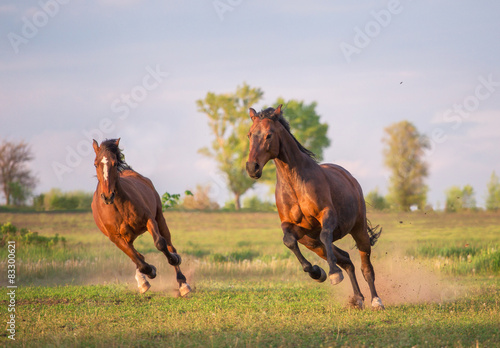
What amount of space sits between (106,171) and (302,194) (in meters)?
3.99

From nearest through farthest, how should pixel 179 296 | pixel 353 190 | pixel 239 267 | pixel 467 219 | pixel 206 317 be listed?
pixel 206 317 < pixel 353 190 < pixel 179 296 < pixel 239 267 < pixel 467 219

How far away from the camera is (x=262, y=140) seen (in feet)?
29.0

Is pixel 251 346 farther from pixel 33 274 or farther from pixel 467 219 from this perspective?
pixel 467 219

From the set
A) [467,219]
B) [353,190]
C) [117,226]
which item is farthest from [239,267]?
[467,219]

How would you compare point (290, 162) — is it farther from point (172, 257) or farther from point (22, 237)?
point (22, 237)

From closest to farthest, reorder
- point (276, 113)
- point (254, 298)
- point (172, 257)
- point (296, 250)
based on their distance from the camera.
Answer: point (296, 250)
point (276, 113)
point (254, 298)
point (172, 257)

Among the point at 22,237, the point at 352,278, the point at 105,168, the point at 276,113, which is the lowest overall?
the point at 352,278

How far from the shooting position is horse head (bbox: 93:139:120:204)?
11.0m

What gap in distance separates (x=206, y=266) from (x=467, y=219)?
1458 cm

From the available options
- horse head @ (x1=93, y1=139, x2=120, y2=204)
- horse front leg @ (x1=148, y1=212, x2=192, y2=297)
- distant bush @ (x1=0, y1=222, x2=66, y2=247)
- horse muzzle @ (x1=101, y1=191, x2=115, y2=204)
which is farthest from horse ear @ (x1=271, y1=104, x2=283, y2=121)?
distant bush @ (x1=0, y1=222, x2=66, y2=247)

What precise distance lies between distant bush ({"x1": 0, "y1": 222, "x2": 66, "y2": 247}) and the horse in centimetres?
1358

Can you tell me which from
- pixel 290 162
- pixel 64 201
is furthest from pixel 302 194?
pixel 64 201

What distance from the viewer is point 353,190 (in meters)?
10.5

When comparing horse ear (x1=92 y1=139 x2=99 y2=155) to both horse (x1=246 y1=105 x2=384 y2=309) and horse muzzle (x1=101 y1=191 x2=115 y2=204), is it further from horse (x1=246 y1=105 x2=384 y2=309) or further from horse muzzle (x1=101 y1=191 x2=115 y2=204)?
horse (x1=246 y1=105 x2=384 y2=309)
